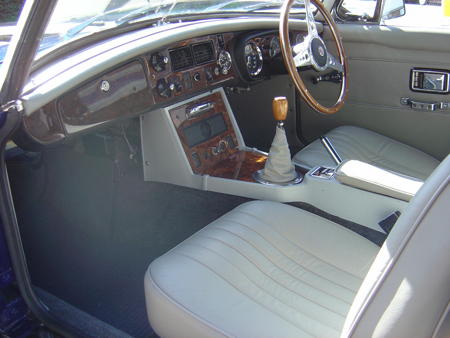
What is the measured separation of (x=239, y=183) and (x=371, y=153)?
67 centimetres

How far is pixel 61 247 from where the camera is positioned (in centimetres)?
233

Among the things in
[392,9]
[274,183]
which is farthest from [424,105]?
[274,183]

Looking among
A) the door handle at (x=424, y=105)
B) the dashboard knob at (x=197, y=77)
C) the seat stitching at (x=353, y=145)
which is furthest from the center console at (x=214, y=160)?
the door handle at (x=424, y=105)

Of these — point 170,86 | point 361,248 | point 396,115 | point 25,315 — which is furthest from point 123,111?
point 396,115

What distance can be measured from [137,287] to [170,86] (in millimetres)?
843

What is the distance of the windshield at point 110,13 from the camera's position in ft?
5.23

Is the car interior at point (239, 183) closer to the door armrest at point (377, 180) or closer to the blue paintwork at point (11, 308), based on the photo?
the door armrest at point (377, 180)

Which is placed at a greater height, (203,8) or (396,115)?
(203,8)

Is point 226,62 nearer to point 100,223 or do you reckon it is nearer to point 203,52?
point 203,52

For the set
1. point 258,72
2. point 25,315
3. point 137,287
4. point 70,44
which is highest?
point 70,44

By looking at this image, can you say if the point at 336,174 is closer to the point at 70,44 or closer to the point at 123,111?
the point at 123,111

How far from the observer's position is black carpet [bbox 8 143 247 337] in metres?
2.06

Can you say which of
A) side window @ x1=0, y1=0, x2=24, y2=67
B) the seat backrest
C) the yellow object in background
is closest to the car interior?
the seat backrest

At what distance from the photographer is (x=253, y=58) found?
2.44 metres
